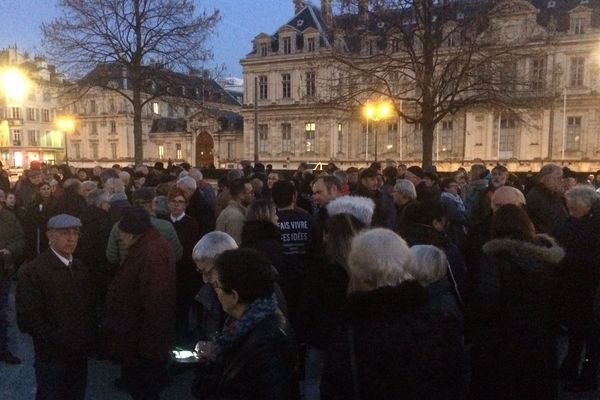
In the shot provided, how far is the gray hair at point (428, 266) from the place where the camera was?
130 inches

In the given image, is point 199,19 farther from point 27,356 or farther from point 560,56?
point 560,56

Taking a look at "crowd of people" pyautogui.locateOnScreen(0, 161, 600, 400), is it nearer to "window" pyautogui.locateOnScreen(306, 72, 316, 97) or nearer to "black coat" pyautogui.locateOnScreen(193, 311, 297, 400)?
"black coat" pyautogui.locateOnScreen(193, 311, 297, 400)

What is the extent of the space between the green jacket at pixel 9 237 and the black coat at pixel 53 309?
2.60 m

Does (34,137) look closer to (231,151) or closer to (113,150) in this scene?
(113,150)

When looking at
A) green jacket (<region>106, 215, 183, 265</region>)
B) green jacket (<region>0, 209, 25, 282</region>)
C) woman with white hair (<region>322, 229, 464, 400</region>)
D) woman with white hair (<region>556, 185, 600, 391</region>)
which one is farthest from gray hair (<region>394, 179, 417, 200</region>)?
green jacket (<region>0, 209, 25, 282</region>)

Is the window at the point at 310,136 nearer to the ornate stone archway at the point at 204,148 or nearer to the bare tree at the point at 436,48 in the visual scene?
the ornate stone archway at the point at 204,148

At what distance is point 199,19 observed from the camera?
2317 centimetres

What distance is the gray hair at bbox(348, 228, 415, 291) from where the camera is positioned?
2.48 m

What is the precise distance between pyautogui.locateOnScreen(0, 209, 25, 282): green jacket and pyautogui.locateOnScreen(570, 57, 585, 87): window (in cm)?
4241

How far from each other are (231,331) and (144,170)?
10512mm

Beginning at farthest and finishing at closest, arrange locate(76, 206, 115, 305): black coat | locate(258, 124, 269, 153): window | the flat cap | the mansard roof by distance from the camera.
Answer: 1. locate(258, 124, 269, 153): window
2. the mansard roof
3. locate(76, 206, 115, 305): black coat
4. the flat cap

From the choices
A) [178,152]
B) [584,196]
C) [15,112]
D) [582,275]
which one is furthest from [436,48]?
[15,112]

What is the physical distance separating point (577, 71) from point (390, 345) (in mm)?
44123

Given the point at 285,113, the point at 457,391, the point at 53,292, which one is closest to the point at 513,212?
the point at 457,391
